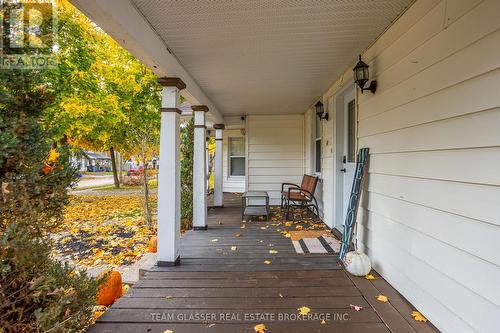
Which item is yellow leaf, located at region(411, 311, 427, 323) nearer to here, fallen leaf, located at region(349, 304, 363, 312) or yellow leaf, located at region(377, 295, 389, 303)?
yellow leaf, located at region(377, 295, 389, 303)

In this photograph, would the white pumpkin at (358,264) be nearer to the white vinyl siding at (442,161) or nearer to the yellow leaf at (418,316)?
the white vinyl siding at (442,161)

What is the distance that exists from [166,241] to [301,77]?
2.83 m

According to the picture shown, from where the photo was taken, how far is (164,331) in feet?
6.08

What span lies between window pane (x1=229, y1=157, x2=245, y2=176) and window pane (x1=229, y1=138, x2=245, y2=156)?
0.17 metres

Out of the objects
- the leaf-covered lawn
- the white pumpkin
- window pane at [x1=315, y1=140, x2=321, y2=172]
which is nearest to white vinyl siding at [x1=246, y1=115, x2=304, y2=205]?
window pane at [x1=315, y1=140, x2=321, y2=172]

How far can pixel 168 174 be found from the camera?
2975mm

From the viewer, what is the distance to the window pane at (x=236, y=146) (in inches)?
353

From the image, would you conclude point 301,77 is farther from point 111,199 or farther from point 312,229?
point 111,199

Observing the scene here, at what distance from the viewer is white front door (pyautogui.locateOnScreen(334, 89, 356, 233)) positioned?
13.0 feet

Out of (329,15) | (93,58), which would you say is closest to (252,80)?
(329,15)

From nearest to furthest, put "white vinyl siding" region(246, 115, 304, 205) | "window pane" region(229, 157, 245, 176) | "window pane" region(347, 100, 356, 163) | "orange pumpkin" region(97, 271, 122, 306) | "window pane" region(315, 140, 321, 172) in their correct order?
"orange pumpkin" region(97, 271, 122, 306)
"window pane" region(347, 100, 356, 163)
"window pane" region(315, 140, 321, 172)
"white vinyl siding" region(246, 115, 304, 205)
"window pane" region(229, 157, 245, 176)

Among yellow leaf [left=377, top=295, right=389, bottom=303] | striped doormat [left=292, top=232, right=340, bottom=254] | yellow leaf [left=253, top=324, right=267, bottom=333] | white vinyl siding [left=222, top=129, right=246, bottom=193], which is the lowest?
yellow leaf [left=253, top=324, right=267, bottom=333]

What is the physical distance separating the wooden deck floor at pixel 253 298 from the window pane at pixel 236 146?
5838mm

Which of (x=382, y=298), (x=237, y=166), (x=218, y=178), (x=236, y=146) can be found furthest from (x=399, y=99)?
(x=237, y=166)
